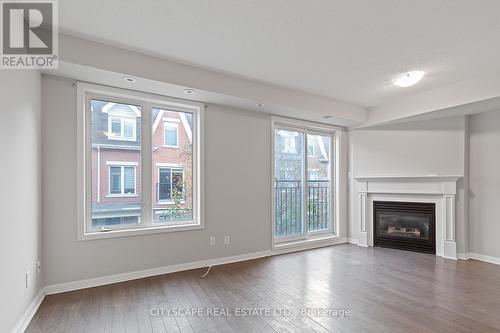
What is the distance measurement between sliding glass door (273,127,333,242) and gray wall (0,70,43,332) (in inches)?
130

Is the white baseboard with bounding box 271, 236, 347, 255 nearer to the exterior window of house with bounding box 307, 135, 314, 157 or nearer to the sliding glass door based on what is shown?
the sliding glass door

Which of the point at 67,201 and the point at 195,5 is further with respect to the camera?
the point at 67,201

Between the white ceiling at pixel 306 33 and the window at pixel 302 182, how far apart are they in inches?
65.2

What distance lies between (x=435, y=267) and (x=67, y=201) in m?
4.95

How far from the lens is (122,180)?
11.3 feet

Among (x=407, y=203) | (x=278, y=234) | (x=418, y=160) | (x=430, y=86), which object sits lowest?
(x=278, y=234)

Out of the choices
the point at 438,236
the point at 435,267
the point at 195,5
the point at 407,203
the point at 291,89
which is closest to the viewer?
the point at 195,5

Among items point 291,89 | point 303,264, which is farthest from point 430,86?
point 303,264

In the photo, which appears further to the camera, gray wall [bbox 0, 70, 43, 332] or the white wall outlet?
the white wall outlet

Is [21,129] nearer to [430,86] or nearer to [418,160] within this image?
[430,86]

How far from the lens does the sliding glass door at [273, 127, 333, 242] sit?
4.86 meters

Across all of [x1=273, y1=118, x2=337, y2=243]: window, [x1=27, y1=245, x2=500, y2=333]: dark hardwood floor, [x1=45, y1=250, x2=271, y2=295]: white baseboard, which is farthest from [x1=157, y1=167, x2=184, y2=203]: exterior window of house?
[x1=273, y1=118, x2=337, y2=243]: window

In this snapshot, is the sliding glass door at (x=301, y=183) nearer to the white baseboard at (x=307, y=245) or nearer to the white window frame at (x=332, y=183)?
the white window frame at (x=332, y=183)

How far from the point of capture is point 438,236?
15.0 feet
